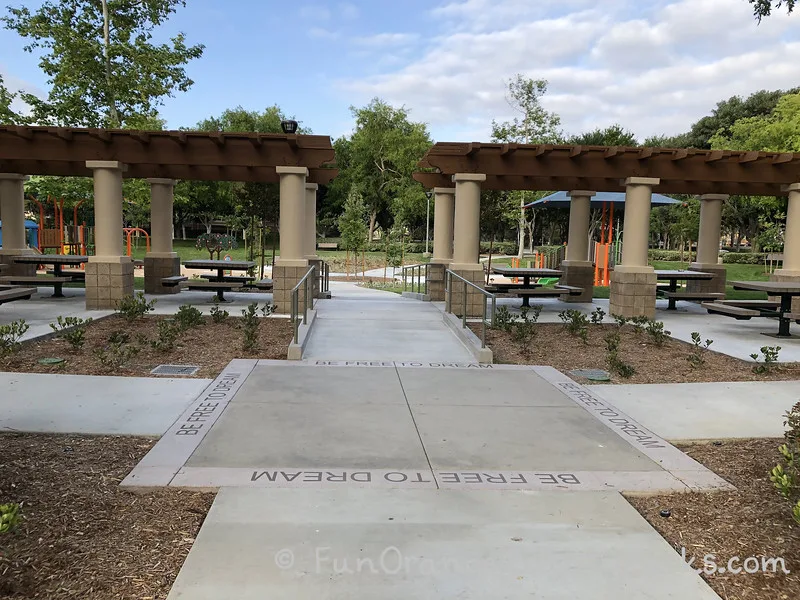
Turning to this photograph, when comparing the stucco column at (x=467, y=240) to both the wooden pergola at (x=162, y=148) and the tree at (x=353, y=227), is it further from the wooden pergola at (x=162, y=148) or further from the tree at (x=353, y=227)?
the tree at (x=353, y=227)

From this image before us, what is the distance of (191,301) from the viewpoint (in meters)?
14.2

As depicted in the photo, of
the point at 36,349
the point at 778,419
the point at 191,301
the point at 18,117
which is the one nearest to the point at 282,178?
the point at 191,301

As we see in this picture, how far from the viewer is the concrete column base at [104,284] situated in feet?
39.9

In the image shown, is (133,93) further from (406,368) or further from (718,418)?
(718,418)

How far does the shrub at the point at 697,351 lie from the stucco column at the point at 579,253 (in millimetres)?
5900

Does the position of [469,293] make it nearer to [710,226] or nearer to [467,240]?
[467,240]

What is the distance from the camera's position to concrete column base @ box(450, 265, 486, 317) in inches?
469

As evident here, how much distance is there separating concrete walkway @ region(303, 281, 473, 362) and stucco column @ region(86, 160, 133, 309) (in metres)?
3.97

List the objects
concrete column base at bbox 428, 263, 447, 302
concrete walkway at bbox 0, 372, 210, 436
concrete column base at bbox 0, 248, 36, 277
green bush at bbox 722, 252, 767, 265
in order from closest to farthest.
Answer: concrete walkway at bbox 0, 372, 210, 436
concrete column base at bbox 428, 263, 447, 302
concrete column base at bbox 0, 248, 36, 277
green bush at bbox 722, 252, 767, 265

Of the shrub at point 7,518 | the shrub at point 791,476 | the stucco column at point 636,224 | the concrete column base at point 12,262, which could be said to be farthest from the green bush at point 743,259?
the shrub at point 7,518

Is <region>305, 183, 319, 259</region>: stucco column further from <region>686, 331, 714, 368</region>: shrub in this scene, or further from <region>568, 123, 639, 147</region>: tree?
<region>568, 123, 639, 147</region>: tree

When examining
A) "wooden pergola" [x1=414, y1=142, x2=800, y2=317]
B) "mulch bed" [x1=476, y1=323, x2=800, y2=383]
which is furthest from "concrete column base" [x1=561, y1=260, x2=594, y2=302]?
"mulch bed" [x1=476, y1=323, x2=800, y2=383]

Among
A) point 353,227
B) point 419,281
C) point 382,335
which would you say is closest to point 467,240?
point 382,335

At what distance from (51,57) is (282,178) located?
12264mm
